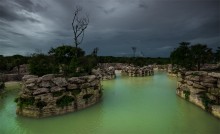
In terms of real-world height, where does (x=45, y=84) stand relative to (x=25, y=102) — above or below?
above

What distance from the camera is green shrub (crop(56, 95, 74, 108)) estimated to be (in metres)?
11.4

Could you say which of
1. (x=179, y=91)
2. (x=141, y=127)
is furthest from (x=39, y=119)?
(x=179, y=91)

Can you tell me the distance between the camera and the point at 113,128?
29.4 feet

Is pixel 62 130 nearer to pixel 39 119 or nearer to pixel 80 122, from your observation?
pixel 80 122

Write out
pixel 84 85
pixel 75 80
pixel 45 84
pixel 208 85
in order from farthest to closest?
pixel 84 85 → pixel 75 80 → pixel 208 85 → pixel 45 84

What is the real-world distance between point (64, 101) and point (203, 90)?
10.4 m

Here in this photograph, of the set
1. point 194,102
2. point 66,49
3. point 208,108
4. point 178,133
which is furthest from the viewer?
point 66,49

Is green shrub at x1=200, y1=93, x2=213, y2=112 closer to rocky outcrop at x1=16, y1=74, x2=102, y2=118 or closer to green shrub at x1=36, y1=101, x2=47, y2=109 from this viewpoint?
rocky outcrop at x1=16, y1=74, x2=102, y2=118

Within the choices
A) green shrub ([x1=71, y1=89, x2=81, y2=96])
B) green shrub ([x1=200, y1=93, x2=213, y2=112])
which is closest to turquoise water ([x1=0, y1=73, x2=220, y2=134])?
green shrub ([x1=200, y1=93, x2=213, y2=112])

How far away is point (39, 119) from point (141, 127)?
6.22 meters

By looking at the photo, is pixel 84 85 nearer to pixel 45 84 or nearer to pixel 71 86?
pixel 71 86

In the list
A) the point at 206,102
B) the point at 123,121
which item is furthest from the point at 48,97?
the point at 206,102

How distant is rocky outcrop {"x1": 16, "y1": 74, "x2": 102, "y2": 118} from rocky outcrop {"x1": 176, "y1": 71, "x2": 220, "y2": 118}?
8659mm

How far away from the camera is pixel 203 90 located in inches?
512
